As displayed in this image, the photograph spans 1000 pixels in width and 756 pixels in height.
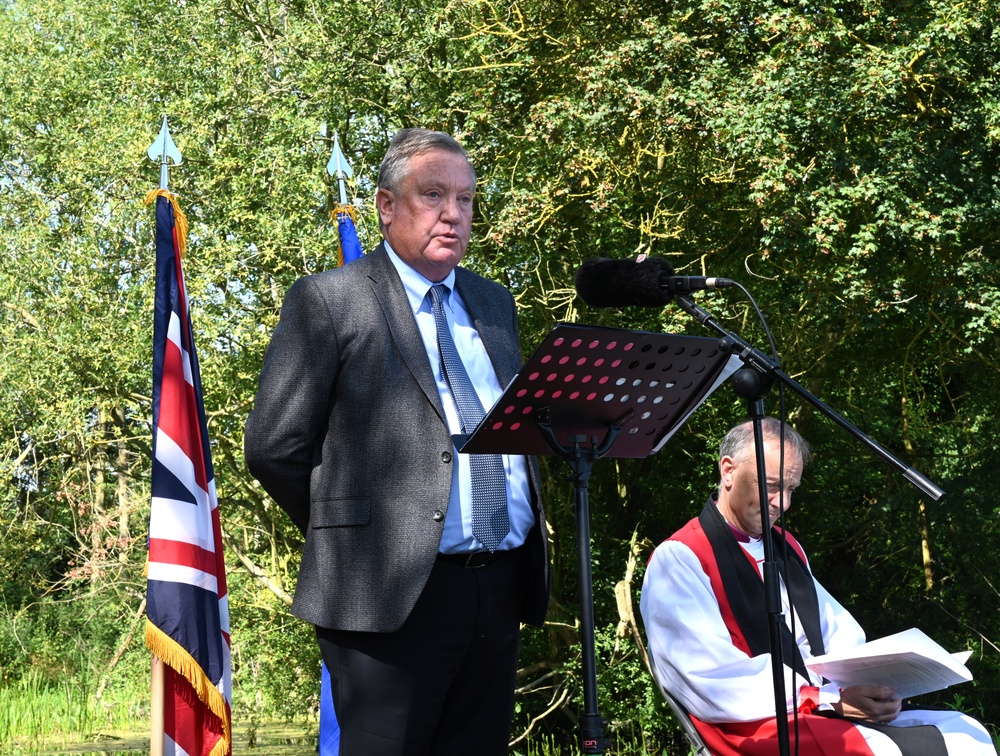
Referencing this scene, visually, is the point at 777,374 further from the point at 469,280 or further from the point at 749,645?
the point at 749,645

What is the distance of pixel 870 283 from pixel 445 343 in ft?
16.1

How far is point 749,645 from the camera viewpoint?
339 centimetres

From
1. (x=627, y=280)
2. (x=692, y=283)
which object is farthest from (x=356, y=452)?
(x=692, y=283)

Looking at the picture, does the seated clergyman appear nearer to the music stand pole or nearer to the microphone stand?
the microphone stand

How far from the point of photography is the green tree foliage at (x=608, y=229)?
263 inches

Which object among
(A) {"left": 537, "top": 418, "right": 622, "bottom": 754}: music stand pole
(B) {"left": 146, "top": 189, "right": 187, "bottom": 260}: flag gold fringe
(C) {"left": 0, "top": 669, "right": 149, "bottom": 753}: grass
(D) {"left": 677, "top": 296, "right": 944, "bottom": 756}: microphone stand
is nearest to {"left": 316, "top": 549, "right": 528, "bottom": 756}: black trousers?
(A) {"left": 537, "top": 418, "right": 622, "bottom": 754}: music stand pole

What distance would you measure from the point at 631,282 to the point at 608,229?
6.25 metres

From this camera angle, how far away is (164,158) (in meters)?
4.84

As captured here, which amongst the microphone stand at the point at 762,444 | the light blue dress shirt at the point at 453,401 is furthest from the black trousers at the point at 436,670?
the microphone stand at the point at 762,444

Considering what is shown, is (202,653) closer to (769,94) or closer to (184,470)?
(184,470)

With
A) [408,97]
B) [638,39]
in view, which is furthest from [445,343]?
[408,97]

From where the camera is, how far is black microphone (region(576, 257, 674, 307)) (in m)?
2.52

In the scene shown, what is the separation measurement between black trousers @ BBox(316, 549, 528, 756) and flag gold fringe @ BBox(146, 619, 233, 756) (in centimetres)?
195

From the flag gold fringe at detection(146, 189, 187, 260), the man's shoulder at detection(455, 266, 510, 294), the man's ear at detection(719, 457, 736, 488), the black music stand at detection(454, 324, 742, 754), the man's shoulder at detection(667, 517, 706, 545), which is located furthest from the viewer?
the flag gold fringe at detection(146, 189, 187, 260)
